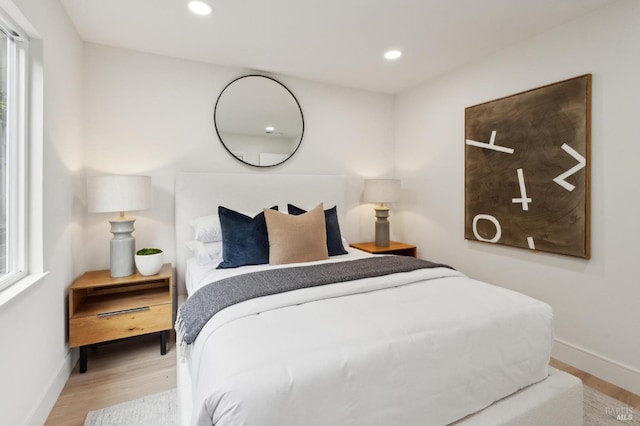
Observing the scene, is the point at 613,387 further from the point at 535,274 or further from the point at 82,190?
the point at 82,190

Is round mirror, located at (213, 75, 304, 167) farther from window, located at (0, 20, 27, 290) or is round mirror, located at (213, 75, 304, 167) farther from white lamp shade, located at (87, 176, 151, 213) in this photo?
window, located at (0, 20, 27, 290)

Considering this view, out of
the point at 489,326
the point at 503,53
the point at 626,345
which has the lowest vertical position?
the point at 626,345

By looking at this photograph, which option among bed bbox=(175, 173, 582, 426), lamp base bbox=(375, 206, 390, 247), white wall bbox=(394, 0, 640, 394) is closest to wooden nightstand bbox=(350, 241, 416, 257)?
lamp base bbox=(375, 206, 390, 247)

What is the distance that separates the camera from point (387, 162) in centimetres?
395

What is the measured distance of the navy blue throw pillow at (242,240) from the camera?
90.8 inches

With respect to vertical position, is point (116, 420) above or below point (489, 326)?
below

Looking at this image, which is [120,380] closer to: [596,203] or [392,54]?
[392,54]

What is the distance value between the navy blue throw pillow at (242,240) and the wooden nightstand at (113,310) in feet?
1.89

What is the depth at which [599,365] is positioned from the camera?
2.17 metres

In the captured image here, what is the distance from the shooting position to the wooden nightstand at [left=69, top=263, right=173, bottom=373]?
218 centimetres

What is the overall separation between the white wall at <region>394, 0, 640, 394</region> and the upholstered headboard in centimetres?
136

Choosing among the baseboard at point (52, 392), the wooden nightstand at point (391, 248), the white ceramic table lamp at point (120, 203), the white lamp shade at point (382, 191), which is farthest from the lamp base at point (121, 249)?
the white lamp shade at point (382, 191)

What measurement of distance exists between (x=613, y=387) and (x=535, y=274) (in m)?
0.81

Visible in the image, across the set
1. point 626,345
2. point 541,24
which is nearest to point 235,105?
point 541,24
